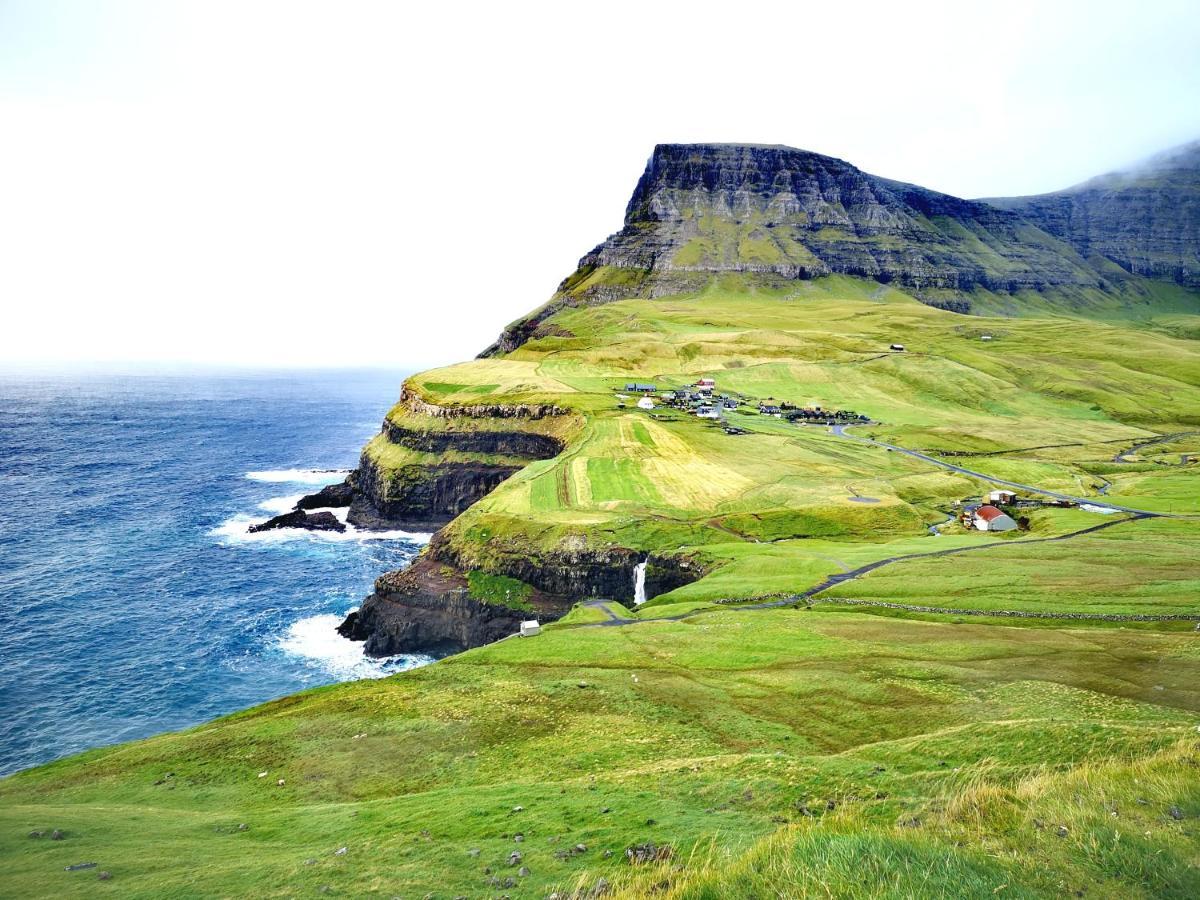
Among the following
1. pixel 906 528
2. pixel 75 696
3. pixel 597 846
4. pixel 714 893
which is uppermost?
pixel 714 893

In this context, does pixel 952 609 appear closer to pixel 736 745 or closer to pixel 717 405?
pixel 736 745

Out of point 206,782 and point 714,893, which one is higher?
point 714,893

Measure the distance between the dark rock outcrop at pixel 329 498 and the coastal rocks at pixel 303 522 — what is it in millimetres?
8697

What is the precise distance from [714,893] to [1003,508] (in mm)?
92486

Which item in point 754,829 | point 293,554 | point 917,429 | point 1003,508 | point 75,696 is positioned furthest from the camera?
point 917,429

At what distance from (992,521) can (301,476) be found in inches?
5585

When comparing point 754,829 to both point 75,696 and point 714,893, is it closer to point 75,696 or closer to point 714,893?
point 714,893

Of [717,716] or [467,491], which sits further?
[467,491]

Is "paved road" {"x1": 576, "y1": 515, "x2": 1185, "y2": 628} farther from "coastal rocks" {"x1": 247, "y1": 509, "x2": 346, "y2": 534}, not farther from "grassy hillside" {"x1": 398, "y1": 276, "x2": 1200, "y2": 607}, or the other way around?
"coastal rocks" {"x1": 247, "y1": 509, "x2": 346, "y2": 534}

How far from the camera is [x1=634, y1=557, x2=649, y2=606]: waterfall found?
7244cm

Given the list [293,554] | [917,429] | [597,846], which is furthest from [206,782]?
[917,429]

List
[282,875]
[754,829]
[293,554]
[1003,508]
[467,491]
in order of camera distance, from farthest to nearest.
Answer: [467,491]
[293,554]
[1003,508]
[754,829]
[282,875]

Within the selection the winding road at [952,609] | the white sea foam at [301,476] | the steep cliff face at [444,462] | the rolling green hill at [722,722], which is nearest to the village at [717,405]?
the steep cliff face at [444,462]

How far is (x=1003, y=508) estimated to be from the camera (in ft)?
282
